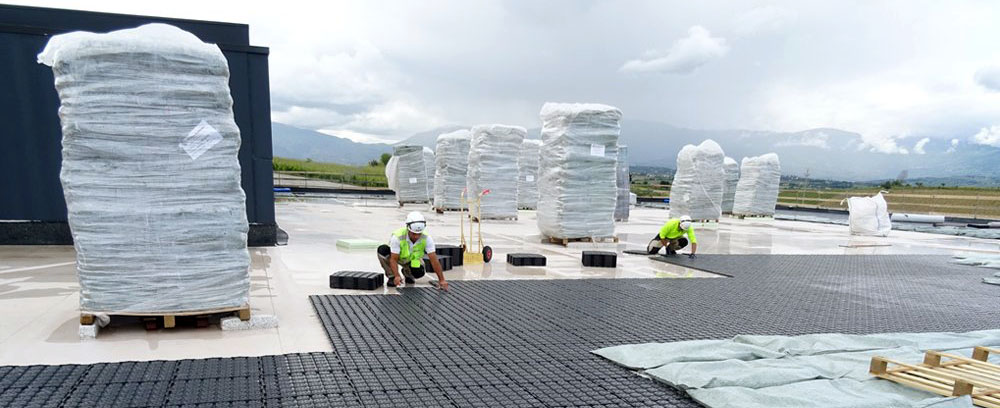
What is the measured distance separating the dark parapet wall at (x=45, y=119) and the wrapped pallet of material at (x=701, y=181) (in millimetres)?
12432

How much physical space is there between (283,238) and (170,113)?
5362mm

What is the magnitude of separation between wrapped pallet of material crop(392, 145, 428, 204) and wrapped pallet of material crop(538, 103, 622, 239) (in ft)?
34.5

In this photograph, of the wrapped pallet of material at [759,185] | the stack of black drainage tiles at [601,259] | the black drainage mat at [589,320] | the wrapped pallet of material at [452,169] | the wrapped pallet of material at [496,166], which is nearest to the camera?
the black drainage mat at [589,320]

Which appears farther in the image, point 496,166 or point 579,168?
point 496,166

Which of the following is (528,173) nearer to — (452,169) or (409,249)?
(452,169)

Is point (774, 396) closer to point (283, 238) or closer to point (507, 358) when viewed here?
point (507, 358)

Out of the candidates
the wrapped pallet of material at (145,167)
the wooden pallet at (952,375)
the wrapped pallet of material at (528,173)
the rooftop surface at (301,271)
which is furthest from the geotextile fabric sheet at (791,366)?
the wrapped pallet of material at (528,173)

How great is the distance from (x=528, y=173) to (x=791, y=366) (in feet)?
57.1

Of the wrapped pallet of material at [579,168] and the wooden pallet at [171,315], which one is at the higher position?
the wrapped pallet of material at [579,168]

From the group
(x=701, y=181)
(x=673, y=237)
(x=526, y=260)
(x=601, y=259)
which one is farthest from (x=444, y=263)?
(x=701, y=181)

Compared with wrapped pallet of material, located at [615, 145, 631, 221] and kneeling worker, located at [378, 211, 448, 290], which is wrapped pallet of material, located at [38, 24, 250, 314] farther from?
wrapped pallet of material, located at [615, 145, 631, 221]

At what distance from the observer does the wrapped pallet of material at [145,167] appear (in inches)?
153

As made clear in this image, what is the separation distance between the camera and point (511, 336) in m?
4.42

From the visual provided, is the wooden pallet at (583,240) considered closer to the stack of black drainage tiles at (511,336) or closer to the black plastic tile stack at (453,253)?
the black plastic tile stack at (453,253)
